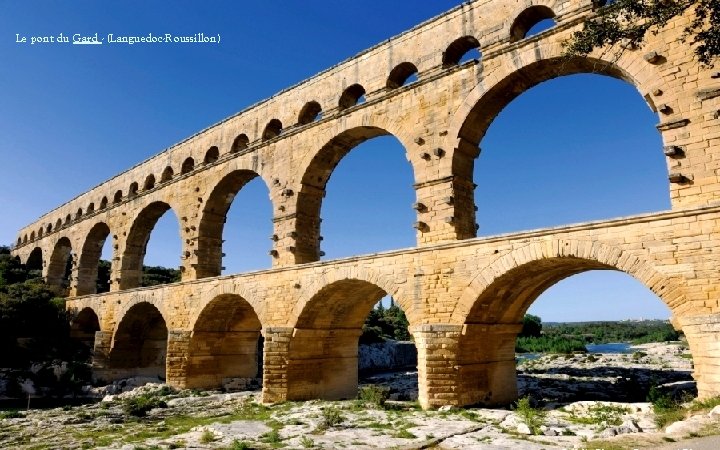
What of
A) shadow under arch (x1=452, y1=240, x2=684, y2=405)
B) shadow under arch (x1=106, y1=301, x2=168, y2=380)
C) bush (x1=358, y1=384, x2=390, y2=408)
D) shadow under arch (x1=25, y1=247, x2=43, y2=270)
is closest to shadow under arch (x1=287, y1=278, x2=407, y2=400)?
bush (x1=358, y1=384, x2=390, y2=408)

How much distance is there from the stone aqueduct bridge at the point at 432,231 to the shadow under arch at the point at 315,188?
5cm

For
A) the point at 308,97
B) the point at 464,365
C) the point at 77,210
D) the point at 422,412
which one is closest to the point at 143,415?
the point at 422,412

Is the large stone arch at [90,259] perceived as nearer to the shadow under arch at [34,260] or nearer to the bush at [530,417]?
the shadow under arch at [34,260]

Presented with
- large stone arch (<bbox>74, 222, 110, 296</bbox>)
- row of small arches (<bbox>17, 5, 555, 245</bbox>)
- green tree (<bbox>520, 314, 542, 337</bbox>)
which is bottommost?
green tree (<bbox>520, 314, 542, 337</bbox>)

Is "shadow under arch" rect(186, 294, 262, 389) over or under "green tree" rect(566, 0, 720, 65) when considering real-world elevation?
under

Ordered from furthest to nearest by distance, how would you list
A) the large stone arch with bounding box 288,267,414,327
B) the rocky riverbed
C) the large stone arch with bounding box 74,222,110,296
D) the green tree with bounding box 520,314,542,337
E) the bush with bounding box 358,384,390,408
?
the green tree with bounding box 520,314,542,337, the large stone arch with bounding box 74,222,110,296, the bush with bounding box 358,384,390,408, the large stone arch with bounding box 288,267,414,327, the rocky riverbed

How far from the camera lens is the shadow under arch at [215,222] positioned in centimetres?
1952

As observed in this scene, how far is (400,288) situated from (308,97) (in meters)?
7.78

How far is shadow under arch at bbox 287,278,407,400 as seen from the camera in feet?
46.9

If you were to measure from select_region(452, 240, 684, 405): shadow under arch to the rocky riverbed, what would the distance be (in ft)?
2.62

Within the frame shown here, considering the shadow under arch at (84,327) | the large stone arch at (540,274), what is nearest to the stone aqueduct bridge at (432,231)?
the large stone arch at (540,274)

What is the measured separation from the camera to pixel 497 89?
1226 centimetres

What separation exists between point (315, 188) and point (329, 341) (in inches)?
188

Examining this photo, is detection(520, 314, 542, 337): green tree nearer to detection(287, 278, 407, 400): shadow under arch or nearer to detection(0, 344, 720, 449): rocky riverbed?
detection(0, 344, 720, 449): rocky riverbed
